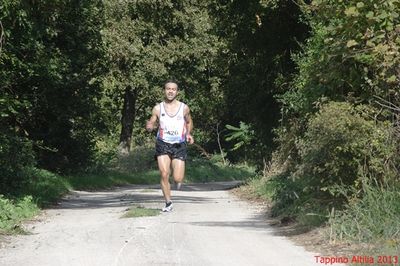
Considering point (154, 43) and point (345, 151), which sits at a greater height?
point (154, 43)

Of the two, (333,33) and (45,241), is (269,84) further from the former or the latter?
(45,241)


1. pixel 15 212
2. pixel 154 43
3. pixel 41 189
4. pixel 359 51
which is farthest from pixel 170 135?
pixel 154 43

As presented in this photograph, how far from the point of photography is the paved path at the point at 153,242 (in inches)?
271

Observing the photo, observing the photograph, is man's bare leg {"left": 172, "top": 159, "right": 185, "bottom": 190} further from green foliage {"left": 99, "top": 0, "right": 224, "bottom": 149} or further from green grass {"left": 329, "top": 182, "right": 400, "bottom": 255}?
green foliage {"left": 99, "top": 0, "right": 224, "bottom": 149}

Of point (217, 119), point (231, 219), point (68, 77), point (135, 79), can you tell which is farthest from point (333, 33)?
point (217, 119)

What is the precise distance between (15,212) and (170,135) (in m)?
2.84

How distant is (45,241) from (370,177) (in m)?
4.26

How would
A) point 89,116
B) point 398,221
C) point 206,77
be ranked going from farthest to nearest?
point 206,77 → point 89,116 → point 398,221

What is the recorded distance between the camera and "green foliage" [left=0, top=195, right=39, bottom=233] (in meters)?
9.20

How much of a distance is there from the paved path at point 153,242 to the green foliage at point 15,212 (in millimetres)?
318

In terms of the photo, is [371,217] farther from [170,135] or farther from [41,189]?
[41,189]

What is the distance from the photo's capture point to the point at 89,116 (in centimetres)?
2420

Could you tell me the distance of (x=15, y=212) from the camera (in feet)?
34.5

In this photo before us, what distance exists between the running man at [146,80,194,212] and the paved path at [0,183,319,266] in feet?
2.47
